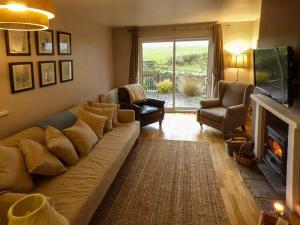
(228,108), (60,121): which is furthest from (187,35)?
(60,121)

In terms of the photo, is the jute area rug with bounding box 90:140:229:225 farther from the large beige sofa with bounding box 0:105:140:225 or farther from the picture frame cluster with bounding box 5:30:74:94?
the picture frame cluster with bounding box 5:30:74:94

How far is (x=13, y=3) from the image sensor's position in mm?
1124

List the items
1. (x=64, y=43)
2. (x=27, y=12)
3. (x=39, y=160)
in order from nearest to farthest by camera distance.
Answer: (x=27, y=12) → (x=39, y=160) → (x=64, y=43)

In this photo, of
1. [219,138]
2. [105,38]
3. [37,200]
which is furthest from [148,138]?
[37,200]

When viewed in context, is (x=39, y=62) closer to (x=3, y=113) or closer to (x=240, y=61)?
(x=3, y=113)

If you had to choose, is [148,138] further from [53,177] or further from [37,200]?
[37,200]

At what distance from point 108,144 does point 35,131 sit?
34.5 inches

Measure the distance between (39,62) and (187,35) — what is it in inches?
151

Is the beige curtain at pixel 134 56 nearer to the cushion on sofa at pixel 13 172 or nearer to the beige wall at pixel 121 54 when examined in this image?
the beige wall at pixel 121 54

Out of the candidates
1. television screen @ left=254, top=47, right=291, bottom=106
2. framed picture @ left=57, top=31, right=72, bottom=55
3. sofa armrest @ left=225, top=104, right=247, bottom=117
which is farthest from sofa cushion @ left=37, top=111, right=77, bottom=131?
sofa armrest @ left=225, top=104, right=247, bottom=117

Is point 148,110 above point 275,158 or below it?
above

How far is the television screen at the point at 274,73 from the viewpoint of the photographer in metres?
2.31

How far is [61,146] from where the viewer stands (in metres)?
2.35

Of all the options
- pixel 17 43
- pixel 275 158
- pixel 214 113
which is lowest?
pixel 275 158
